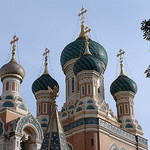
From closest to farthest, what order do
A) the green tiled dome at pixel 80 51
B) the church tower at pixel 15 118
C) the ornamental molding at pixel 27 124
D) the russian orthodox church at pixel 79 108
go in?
the church tower at pixel 15 118, the ornamental molding at pixel 27 124, the russian orthodox church at pixel 79 108, the green tiled dome at pixel 80 51

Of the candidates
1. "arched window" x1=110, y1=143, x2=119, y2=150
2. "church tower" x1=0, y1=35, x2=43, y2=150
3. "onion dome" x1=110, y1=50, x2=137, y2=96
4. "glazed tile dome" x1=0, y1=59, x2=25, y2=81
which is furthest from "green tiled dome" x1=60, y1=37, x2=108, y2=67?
"arched window" x1=110, y1=143, x2=119, y2=150

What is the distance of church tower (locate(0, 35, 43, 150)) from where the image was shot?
13.4m

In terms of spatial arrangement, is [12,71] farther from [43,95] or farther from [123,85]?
[123,85]

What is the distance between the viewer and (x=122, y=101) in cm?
1925

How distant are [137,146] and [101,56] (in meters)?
4.83

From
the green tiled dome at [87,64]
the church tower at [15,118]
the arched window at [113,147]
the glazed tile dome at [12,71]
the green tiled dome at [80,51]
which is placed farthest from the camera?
the green tiled dome at [80,51]

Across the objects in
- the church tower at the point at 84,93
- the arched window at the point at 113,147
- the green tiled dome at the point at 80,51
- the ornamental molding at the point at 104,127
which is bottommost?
the arched window at the point at 113,147

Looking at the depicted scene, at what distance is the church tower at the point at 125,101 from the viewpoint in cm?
1869

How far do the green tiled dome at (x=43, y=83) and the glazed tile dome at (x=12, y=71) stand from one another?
347cm

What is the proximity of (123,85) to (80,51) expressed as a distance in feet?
8.98

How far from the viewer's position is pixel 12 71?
1570 centimetres

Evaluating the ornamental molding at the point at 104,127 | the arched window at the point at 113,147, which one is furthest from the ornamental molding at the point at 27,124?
the arched window at the point at 113,147

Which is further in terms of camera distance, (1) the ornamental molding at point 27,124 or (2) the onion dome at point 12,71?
(2) the onion dome at point 12,71

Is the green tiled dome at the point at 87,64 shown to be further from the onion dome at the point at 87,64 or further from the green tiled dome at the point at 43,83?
the green tiled dome at the point at 43,83
